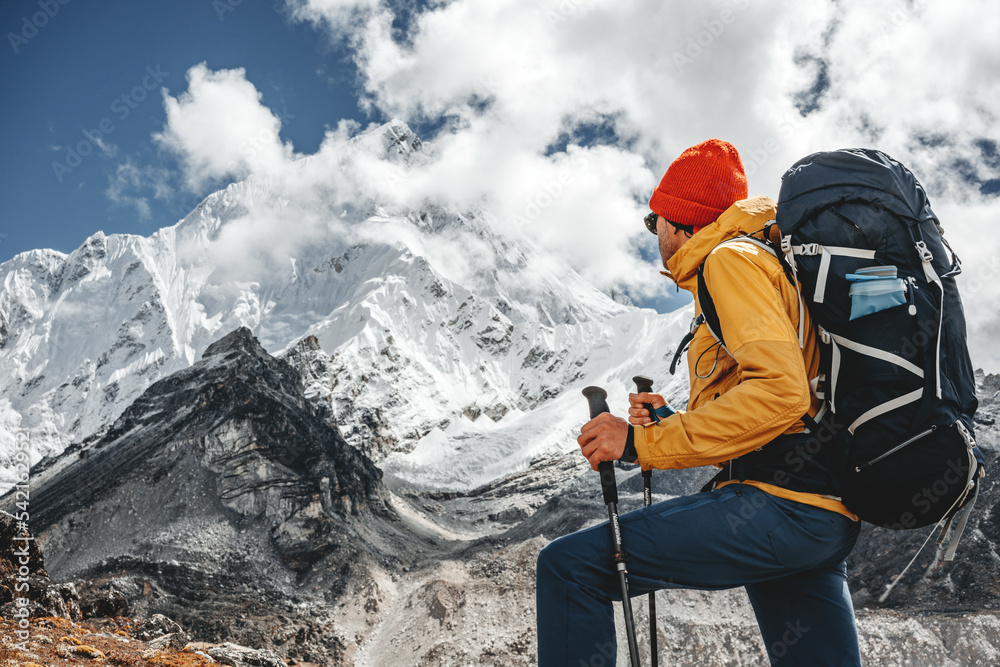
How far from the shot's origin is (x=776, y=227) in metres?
2.18

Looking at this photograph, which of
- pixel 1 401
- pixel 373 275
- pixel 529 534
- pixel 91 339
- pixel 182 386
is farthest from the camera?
pixel 373 275

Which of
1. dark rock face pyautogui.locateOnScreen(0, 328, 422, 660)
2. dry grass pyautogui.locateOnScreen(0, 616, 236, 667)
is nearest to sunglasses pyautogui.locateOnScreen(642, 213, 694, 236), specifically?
dry grass pyautogui.locateOnScreen(0, 616, 236, 667)

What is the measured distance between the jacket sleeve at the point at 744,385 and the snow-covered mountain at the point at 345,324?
71.9m

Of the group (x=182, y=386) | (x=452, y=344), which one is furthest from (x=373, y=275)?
(x=182, y=386)

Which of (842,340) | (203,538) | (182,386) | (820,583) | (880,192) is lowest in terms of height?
(820,583)

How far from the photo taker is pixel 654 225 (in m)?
2.73

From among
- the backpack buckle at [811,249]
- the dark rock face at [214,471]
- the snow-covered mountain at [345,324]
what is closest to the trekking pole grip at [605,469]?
the backpack buckle at [811,249]

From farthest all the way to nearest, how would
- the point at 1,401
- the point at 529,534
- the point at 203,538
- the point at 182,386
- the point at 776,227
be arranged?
the point at 1,401 → the point at 182,386 → the point at 529,534 → the point at 203,538 → the point at 776,227

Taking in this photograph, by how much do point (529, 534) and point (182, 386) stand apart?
23.2 m

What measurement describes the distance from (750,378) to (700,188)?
1.07m

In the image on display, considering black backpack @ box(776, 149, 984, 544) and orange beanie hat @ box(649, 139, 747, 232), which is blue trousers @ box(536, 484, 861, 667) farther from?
orange beanie hat @ box(649, 139, 747, 232)

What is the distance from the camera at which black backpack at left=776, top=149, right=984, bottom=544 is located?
1808 millimetres

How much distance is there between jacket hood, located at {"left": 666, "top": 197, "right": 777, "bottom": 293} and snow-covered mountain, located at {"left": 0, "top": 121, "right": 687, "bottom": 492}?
71635 mm

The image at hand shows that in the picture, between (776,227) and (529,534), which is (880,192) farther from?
(529,534)
